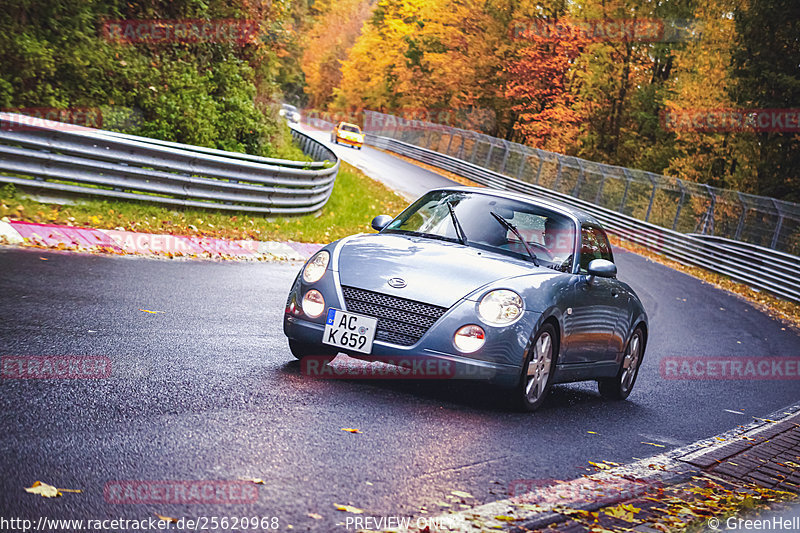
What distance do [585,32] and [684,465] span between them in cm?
4596

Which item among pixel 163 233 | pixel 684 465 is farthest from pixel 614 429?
pixel 163 233

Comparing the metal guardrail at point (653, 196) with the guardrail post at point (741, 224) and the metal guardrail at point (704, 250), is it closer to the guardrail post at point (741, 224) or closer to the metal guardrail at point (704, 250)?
the guardrail post at point (741, 224)

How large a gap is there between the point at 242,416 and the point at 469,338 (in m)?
1.78

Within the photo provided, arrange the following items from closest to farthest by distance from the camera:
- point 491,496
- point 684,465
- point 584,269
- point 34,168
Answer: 1. point 491,496
2. point 684,465
3. point 584,269
4. point 34,168

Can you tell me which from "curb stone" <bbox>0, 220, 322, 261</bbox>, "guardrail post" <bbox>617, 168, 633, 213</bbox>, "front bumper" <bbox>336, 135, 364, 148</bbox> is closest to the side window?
"curb stone" <bbox>0, 220, 322, 261</bbox>

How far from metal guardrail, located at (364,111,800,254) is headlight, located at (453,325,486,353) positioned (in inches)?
931

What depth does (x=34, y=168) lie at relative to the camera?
42.0 feet

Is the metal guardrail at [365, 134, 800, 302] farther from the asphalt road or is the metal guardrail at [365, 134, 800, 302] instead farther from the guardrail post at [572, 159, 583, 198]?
the asphalt road

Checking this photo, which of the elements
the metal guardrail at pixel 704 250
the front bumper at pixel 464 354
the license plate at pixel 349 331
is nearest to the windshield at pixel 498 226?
the front bumper at pixel 464 354

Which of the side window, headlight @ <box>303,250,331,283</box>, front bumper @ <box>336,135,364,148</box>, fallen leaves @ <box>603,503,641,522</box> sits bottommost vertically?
front bumper @ <box>336,135,364,148</box>

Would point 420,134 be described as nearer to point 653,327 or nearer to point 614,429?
point 653,327

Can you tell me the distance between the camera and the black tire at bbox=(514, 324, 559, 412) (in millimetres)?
6820

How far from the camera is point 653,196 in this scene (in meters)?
35.7

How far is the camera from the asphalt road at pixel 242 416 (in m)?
4.32
